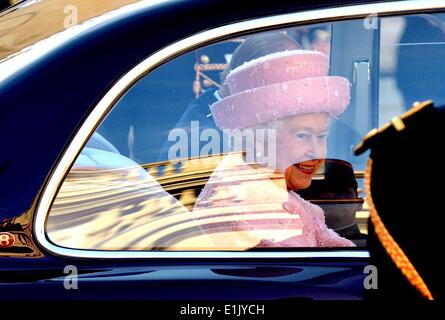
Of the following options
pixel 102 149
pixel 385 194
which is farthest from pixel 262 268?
pixel 385 194

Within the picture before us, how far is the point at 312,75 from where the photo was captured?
239cm

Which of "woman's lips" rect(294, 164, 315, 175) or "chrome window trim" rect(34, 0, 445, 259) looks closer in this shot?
"chrome window trim" rect(34, 0, 445, 259)

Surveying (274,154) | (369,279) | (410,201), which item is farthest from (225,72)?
(410,201)

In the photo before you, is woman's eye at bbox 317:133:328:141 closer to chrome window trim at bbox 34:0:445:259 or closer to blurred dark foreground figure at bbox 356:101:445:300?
chrome window trim at bbox 34:0:445:259

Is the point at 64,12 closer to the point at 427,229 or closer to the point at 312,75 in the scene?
the point at 312,75

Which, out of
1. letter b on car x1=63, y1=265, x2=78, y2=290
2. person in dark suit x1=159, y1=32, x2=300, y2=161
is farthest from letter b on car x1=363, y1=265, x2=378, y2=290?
letter b on car x1=63, y1=265, x2=78, y2=290

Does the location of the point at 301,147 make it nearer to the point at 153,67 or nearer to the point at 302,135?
the point at 302,135

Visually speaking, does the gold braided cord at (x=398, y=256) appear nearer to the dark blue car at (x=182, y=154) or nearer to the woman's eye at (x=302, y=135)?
the dark blue car at (x=182, y=154)

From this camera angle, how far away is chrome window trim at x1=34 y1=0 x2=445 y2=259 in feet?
6.89

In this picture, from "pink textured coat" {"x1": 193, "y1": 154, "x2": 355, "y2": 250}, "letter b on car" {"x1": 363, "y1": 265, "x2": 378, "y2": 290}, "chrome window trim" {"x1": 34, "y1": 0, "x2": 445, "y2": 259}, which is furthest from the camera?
"pink textured coat" {"x1": 193, "y1": 154, "x2": 355, "y2": 250}

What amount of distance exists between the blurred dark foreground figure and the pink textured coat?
0.66 meters

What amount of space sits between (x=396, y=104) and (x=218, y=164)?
547 mm

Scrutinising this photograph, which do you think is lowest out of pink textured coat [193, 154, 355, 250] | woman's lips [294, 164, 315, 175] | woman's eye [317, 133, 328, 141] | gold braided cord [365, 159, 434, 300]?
gold braided cord [365, 159, 434, 300]
